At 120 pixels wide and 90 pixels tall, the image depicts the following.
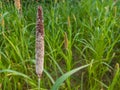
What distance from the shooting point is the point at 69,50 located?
211cm

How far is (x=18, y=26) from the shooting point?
8.94 ft

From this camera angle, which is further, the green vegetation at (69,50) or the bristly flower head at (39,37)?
the green vegetation at (69,50)

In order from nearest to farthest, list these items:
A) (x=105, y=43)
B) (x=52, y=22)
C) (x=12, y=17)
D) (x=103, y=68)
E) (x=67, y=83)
Answer: (x=67, y=83)
(x=103, y=68)
(x=105, y=43)
(x=52, y=22)
(x=12, y=17)

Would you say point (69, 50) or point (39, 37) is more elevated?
point (39, 37)

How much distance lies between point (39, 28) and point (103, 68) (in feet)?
3.44

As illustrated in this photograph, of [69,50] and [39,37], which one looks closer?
[39,37]

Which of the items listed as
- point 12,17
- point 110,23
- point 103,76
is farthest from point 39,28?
point 12,17

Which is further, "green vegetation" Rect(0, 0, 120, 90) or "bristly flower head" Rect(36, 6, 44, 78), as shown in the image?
"green vegetation" Rect(0, 0, 120, 90)

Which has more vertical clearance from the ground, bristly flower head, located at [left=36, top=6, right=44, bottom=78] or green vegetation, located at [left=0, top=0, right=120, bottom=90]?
bristly flower head, located at [left=36, top=6, right=44, bottom=78]

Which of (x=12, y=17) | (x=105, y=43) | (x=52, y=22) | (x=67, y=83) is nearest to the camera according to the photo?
(x=67, y=83)

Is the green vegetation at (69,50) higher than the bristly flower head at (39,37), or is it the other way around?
the bristly flower head at (39,37)

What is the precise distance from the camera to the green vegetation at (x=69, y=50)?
2.11 meters

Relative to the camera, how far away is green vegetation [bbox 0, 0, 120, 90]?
211 centimetres

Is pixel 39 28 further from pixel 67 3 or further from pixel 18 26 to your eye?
pixel 67 3
